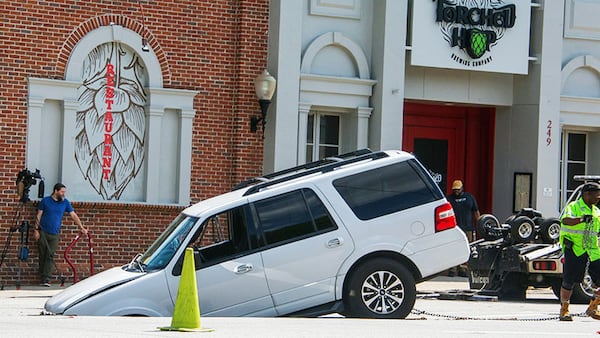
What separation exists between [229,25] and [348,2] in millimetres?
2318

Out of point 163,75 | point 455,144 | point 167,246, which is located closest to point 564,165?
point 455,144

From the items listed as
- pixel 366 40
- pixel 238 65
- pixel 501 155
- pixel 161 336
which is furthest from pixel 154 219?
pixel 161 336

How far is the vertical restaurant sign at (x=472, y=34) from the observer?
24.1 m

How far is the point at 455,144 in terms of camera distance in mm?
26500

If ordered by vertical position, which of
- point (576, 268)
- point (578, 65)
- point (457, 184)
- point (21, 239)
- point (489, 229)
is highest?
point (578, 65)

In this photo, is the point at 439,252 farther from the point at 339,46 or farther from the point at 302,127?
the point at 339,46

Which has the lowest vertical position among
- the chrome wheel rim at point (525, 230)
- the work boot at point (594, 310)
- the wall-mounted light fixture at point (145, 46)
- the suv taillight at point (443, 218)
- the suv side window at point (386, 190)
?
the work boot at point (594, 310)

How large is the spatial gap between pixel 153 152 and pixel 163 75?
135 cm

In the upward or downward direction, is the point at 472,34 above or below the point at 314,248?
above

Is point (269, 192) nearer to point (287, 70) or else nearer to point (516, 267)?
point (516, 267)

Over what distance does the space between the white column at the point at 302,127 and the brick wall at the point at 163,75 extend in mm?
740

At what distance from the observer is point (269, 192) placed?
1521cm

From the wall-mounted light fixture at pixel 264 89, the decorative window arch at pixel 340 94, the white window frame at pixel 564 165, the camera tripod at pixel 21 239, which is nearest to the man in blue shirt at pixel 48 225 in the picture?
the camera tripod at pixel 21 239

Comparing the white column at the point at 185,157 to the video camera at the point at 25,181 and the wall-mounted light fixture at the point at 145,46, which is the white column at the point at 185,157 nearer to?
the wall-mounted light fixture at the point at 145,46
